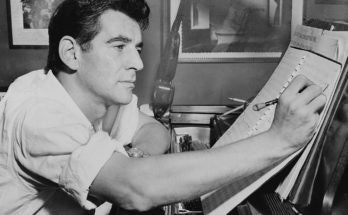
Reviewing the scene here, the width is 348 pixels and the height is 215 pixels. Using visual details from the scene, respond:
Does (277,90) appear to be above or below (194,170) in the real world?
above

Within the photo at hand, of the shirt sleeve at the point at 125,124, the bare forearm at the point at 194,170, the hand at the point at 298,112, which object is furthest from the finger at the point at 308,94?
the shirt sleeve at the point at 125,124

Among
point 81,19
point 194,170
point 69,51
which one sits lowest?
point 194,170

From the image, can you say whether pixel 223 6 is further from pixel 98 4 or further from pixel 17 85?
pixel 17 85

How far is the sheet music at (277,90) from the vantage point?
1.03 metres

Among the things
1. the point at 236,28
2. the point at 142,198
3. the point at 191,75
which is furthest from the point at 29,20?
the point at 142,198

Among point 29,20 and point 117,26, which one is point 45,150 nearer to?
point 117,26

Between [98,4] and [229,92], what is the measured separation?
144 centimetres

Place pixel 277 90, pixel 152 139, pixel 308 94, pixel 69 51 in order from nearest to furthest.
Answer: pixel 308 94 → pixel 277 90 → pixel 69 51 → pixel 152 139

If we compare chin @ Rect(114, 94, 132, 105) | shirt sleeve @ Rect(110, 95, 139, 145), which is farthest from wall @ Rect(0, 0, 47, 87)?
chin @ Rect(114, 94, 132, 105)

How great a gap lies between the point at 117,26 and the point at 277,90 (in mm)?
558

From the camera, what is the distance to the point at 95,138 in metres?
1.05

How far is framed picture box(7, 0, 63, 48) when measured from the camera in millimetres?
2600

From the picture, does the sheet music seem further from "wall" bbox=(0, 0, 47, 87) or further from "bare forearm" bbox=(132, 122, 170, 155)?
"wall" bbox=(0, 0, 47, 87)

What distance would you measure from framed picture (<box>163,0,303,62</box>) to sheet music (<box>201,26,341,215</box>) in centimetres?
122
